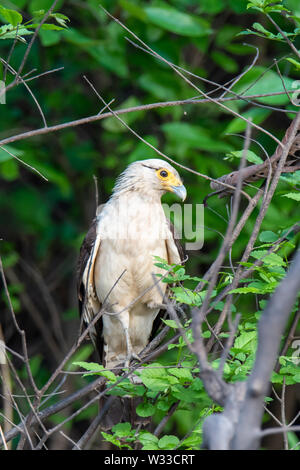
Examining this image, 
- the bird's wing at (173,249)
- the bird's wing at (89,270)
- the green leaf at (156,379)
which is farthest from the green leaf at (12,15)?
the bird's wing at (173,249)

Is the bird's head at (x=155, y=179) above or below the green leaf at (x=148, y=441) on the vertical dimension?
above

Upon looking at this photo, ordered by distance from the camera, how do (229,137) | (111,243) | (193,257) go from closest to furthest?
(111,243)
(229,137)
(193,257)

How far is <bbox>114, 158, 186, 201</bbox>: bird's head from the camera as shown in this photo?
398 cm

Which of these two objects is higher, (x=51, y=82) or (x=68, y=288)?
(x=51, y=82)

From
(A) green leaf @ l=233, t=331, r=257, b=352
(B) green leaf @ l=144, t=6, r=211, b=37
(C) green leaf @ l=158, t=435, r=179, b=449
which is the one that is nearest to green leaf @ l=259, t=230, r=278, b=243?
(A) green leaf @ l=233, t=331, r=257, b=352

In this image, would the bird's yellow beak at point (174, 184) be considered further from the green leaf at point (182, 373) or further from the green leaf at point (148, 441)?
the green leaf at point (148, 441)

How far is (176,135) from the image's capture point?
14.8 ft

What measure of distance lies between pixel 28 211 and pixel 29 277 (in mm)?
720

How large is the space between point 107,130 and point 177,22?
1.44 m

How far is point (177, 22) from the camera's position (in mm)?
4312

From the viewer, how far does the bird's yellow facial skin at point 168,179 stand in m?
3.97
